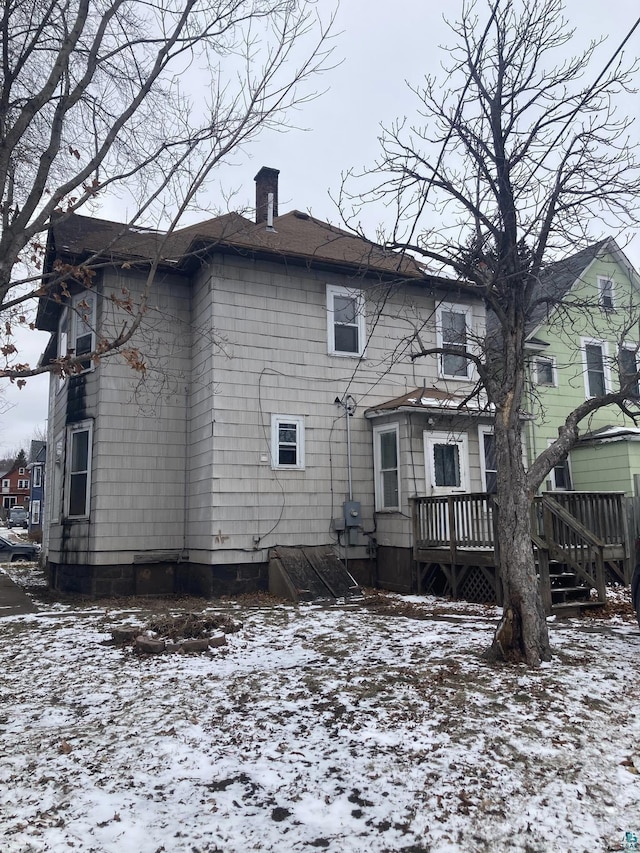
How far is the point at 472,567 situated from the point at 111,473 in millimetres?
6657

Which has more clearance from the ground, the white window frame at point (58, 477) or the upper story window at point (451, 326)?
the upper story window at point (451, 326)

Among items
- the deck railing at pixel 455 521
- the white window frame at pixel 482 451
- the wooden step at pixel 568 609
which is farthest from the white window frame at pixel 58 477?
the wooden step at pixel 568 609

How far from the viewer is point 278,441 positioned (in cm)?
1191

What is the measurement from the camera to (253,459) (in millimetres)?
11562

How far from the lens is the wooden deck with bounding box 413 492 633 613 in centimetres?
938

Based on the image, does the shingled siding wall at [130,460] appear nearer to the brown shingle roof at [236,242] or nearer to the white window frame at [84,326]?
the white window frame at [84,326]

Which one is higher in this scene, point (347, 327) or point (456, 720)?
point (347, 327)

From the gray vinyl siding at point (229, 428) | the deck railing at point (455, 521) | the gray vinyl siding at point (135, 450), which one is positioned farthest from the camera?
the gray vinyl siding at point (135, 450)

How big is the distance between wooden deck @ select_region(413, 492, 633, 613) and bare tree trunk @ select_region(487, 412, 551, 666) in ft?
9.14

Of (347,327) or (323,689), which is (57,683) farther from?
(347,327)

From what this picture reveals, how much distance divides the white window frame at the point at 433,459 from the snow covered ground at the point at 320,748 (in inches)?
197

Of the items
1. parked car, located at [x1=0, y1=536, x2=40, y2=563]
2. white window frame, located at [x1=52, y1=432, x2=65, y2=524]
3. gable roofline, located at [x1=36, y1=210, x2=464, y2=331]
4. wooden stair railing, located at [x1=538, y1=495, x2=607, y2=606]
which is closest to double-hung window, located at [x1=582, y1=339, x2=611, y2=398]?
gable roofline, located at [x1=36, y1=210, x2=464, y2=331]

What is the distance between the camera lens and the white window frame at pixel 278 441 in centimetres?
1180

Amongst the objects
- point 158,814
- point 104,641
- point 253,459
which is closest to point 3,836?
point 158,814
